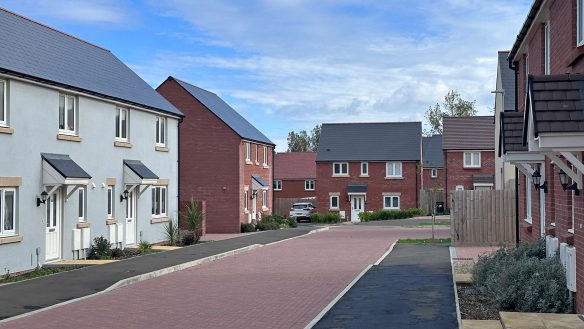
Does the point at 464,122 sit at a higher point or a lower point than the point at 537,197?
higher

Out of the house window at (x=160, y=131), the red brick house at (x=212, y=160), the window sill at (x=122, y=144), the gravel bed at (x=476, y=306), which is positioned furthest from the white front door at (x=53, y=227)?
the red brick house at (x=212, y=160)

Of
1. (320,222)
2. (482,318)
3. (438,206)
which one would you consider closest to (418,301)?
(482,318)

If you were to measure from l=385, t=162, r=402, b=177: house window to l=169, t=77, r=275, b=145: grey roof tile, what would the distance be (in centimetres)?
2098

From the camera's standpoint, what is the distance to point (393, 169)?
66.2 metres

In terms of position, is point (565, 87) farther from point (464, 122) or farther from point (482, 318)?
point (464, 122)

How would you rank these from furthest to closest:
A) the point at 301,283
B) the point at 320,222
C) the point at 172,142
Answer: the point at 320,222, the point at 172,142, the point at 301,283

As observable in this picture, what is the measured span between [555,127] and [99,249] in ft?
55.1

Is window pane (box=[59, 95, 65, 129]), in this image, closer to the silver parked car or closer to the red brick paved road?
the red brick paved road

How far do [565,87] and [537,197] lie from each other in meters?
8.52

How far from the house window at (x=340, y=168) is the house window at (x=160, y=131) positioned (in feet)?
126

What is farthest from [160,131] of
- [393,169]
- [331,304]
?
[393,169]

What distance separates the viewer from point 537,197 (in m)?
17.7

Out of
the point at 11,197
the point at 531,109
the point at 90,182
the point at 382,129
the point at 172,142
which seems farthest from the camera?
the point at 382,129

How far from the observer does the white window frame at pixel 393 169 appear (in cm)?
6594
